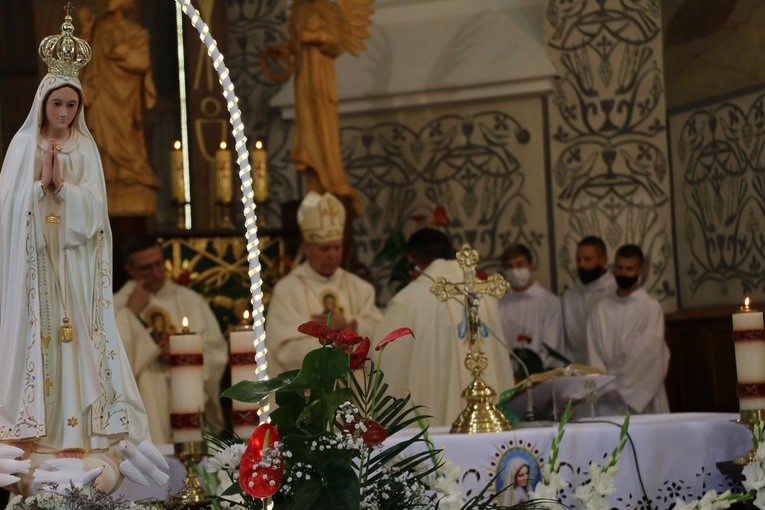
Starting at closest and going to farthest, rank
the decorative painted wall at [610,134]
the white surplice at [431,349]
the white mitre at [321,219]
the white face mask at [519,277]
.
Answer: the white surplice at [431,349] → the white mitre at [321,219] → the white face mask at [519,277] → the decorative painted wall at [610,134]

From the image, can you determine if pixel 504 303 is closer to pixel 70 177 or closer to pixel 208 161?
pixel 208 161

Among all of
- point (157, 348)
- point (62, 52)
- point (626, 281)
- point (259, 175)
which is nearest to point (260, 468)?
point (62, 52)

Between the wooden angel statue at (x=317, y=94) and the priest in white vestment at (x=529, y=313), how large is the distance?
1.19m

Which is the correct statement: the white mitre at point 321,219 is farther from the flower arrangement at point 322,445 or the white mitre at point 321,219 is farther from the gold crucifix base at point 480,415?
the flower arrangement at point 322,445

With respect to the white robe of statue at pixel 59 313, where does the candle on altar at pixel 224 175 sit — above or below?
above

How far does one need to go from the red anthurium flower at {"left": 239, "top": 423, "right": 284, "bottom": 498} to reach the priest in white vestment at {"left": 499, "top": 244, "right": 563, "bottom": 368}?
7.16 meters

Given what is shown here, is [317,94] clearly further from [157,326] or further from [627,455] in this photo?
[627,455]

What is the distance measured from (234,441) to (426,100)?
8.01m

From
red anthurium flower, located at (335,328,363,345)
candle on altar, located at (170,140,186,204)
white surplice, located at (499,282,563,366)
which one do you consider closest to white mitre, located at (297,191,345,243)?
white surplice, located at (499,282,563,366)

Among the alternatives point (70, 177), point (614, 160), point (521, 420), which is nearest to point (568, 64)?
point (614, 160)

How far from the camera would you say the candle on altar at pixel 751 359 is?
17.6 ft

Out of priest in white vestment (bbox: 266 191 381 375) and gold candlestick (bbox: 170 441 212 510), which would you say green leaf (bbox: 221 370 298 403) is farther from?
priest in white vestment (bbox: 266 191 381 375)

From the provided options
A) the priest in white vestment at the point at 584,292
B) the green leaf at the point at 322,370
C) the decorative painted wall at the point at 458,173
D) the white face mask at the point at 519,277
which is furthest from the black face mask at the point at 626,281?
the green leaf at the point at 322,370

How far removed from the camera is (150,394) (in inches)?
344
